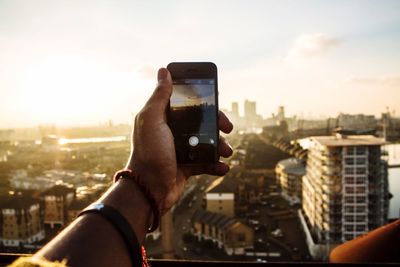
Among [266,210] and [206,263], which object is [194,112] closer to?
[206,263]

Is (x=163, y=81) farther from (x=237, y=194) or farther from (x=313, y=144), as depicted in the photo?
(x=237, y=194)

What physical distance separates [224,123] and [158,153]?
1.19 ft

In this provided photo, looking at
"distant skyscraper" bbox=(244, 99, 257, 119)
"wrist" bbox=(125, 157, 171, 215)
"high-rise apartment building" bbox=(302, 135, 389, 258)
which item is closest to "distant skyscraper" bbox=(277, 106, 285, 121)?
"distant skyscraper" bbox=(244, 99, 257, 119)

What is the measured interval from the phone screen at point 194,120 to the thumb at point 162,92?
16 cm

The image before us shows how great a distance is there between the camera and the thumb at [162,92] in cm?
89

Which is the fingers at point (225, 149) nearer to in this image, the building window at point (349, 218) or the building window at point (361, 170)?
the building window at point (361, 170)

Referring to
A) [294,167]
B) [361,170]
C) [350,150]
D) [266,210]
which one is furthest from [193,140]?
[294,167]

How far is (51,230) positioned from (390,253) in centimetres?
1580

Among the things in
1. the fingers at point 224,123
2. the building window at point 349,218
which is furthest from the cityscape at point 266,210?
the fingers at point 224,123

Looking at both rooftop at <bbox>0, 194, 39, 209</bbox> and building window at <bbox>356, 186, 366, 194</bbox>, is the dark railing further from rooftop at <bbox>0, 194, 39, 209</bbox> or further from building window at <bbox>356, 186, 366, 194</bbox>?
rooftop at <bbox>0, 194, 39, 209</bbox>

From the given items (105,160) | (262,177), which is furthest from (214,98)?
(105,160)

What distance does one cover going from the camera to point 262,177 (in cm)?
2119

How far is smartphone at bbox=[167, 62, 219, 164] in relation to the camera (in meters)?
1.06

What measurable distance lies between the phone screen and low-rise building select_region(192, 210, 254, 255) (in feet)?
37.6
